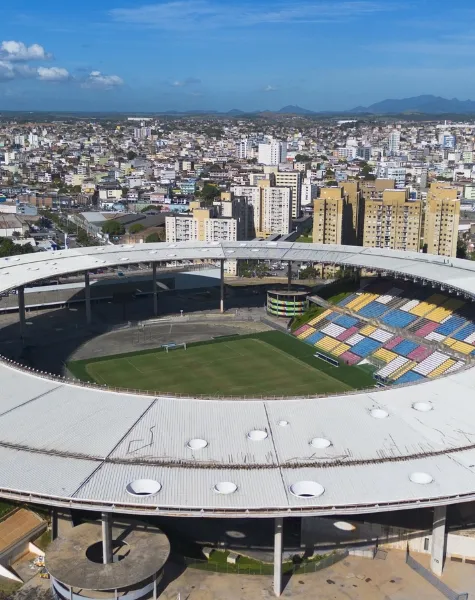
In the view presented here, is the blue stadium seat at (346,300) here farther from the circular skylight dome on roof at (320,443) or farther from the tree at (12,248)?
the tree at (12,248)

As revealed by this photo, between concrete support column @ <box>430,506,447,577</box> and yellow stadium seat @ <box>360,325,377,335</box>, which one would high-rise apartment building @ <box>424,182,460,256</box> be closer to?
yellow stadium seat @ <box>360,325,377,335</box>

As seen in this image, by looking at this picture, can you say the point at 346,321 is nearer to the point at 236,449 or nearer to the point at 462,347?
the point at 462,347

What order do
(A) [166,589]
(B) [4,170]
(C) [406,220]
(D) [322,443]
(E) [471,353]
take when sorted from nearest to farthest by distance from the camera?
(A) [166,589] < (D) [322,443] < (E) [471,353] < (C) [406,220] < (B) [4,170]

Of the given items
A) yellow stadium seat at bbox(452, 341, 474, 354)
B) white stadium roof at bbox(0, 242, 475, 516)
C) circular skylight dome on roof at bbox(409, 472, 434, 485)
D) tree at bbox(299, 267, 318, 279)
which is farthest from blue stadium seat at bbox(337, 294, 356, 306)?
circular skylight dome on roof at bbox(409, 472, 434, 485)

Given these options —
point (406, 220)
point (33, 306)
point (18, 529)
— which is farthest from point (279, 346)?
point (406, 220)

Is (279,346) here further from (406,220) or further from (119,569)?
(406,220)
